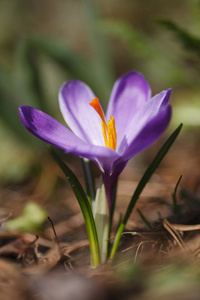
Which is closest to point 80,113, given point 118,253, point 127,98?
point 127,98

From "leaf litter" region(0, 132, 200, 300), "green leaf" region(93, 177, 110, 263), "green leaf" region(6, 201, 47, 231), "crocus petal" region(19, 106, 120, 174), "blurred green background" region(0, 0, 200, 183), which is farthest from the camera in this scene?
"blurred green background" region(0, 0, 200, 183)

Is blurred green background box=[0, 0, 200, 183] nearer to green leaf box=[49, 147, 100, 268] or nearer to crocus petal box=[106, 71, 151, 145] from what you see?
crocus petal box=[106, 71, 151, 145]

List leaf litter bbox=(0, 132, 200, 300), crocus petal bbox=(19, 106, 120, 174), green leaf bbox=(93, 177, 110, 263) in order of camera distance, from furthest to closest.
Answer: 1. green leaf bbox=(93, 177, 110, 263)
2. crocus petal bbox=(19, 106, 120, 174)
3. leaf litter bbox=(0, 132, 200, 300)

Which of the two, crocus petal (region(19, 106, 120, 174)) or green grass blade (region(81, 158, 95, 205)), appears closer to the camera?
crocus petal (region(19, 106, 120, 174))

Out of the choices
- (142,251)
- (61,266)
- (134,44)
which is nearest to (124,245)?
(142,251)

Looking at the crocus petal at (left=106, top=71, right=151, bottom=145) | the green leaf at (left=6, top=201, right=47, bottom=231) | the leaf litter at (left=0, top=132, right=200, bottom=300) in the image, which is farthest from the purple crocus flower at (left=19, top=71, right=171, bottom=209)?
the green leaf at (left=6, top=201, right=47, bottom=231)

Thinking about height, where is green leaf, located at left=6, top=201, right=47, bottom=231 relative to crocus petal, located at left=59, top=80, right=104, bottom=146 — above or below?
below

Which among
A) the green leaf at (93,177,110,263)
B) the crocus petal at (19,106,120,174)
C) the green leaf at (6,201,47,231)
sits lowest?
the green leaf at (6,201,47,231)
